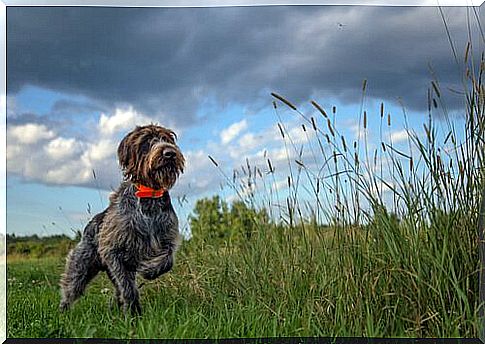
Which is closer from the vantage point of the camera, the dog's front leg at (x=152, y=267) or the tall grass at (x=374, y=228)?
the tall grass at (x=374, y=228)

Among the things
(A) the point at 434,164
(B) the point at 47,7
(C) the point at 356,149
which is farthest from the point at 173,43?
(A) the point at 434,164

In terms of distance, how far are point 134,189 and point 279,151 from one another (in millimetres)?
1054

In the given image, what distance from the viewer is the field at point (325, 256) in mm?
5617

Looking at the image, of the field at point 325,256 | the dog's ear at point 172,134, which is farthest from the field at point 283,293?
the dog's ear at point 172,134

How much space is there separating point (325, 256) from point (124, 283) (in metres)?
1.41

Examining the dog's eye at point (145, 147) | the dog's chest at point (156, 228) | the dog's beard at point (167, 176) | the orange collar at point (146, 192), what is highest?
the dog's eye at point (145, 147)

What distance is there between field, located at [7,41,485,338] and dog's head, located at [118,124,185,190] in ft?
0.94

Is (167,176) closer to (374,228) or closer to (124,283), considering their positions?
(124,283)

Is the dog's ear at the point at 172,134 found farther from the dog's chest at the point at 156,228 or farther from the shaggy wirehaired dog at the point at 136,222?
the dog's chest at the point at 156,228

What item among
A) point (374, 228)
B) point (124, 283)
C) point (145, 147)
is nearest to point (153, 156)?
point (145, 147)

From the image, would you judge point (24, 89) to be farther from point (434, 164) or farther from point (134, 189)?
point (434, 164)

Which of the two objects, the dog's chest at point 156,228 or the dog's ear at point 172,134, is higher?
the dog's ear at point 172,134

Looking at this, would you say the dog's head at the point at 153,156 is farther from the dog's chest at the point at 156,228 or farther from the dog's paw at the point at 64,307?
the dog's paw at the point at 64,307

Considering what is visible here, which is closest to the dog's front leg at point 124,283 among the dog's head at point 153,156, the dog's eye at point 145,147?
the dog's head at point 153,156
